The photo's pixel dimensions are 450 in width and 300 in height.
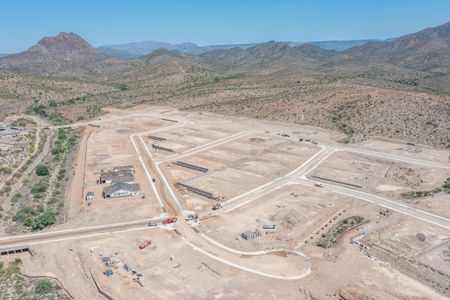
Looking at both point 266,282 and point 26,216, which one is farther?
point 26,216

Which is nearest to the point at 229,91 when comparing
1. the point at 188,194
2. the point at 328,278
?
the point at 188,194

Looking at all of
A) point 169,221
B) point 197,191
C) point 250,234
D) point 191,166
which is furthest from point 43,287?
point 191,166

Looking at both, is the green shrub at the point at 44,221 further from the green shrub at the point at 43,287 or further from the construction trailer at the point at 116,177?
the construction trailer at the point at 116,177

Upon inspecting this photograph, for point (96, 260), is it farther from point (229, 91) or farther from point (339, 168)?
point (229, 91)

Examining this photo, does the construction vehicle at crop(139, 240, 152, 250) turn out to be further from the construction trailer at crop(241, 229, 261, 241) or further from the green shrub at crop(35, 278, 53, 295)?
the construction trailer at crop(241, 229, 261, 241)

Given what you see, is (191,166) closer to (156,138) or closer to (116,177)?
(116,177)

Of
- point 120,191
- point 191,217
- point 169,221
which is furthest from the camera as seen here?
point 120,191

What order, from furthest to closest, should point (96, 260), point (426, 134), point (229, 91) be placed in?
point (229, 91) < point (426, 134) < point (96, 260)
